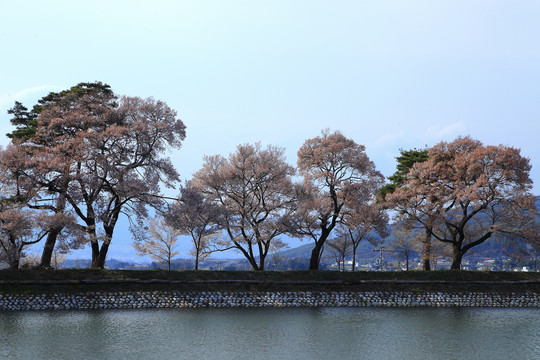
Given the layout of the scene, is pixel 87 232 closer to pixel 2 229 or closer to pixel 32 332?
pixel 2 229

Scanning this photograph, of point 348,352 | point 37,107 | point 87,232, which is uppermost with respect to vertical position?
point 37,107

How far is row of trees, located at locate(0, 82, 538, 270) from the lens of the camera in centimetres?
4288

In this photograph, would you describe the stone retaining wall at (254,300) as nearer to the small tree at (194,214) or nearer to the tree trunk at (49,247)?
the tree trunk at (49,247)

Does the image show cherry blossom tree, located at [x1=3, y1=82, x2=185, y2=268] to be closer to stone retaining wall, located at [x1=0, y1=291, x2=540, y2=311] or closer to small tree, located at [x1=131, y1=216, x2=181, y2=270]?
stone retaining wall, located at [x1=0, y1=291, x2=540, y2=311]

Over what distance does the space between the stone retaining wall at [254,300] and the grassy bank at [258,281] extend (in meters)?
0.82

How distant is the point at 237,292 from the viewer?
43.1m

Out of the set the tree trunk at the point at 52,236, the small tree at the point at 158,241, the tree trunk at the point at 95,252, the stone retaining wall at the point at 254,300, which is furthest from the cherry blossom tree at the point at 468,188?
the small tree at the point at 158,241

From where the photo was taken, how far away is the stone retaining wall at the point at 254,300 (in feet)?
127

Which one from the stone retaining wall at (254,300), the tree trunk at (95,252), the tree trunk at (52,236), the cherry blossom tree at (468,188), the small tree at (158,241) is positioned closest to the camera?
the stone retaining wall at (254,300)

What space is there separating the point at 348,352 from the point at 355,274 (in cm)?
2344

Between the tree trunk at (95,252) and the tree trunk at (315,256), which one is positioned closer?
the tree trunk at (95,252)

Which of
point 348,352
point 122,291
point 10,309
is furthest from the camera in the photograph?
point 122,291

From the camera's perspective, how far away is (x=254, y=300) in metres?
42.6

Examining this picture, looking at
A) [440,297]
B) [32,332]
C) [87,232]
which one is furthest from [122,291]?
[440,297]
